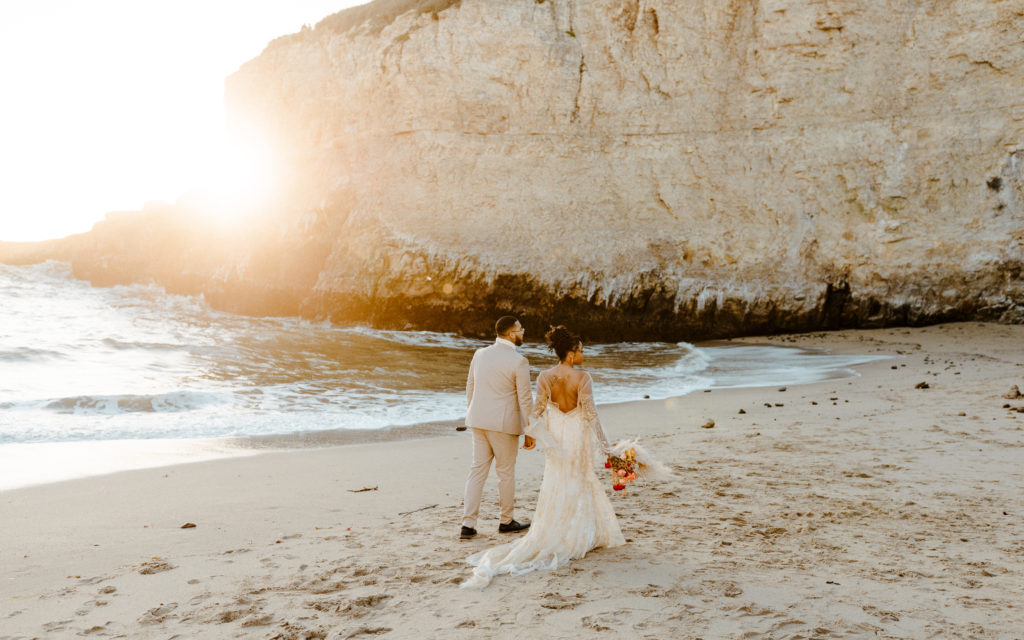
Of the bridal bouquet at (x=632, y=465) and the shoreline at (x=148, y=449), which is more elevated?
the bridal bouquet at (x=632, y=465)

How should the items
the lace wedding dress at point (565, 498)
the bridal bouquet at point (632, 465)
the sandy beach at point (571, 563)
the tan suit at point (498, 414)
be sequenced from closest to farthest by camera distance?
the sandy beach at point (571, 563), the lace wedding dress at point (565, 498), the bridal bouquet at point (632, 465), the tan suit at point (498, 414)

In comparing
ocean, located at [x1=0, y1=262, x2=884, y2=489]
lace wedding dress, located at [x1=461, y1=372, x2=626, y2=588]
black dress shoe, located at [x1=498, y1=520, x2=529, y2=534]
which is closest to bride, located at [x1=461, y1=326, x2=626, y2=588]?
lace wedding dress, located at [x1=461, y1=372, x2=626, y2=588]

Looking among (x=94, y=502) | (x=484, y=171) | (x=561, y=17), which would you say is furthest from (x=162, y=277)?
(x=94, y=502)

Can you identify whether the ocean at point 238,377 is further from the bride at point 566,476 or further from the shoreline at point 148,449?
the bride at point 566,476

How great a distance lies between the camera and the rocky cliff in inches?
799

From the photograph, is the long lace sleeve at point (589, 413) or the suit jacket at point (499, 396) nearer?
the long lace sleeve at point (589, 413)

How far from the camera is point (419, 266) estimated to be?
2314 centimetres

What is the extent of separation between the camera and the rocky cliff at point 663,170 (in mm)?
20297

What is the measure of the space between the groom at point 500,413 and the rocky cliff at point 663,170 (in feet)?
57.2

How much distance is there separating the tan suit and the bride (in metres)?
0.26

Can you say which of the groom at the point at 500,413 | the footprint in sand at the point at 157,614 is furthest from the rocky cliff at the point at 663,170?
the footprint in sand at the point at 157,614

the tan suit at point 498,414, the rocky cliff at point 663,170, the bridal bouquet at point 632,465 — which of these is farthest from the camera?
the rocky cliff at point 663,170

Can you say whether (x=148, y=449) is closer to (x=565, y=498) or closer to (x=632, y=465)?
(x=565, y=498)

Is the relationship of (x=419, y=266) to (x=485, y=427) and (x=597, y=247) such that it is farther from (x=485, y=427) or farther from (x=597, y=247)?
(x=485, y=427)
